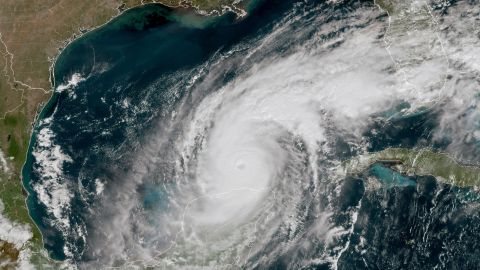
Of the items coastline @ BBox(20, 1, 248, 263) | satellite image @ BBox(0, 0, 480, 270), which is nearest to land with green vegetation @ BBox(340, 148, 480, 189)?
satellite image @ BBox(0, 0, 480, 270)

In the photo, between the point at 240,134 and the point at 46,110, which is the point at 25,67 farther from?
the point at 240,134

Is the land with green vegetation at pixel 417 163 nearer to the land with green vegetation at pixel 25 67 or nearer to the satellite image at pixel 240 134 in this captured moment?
the satellite image at pixel 240 134

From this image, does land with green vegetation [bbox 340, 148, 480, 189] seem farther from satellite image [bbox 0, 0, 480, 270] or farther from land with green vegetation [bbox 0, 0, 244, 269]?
land with green vegetation [bbox 0, 0, 244, 269]

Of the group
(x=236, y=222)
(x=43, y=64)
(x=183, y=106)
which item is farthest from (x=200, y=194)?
(x=43, y=64)

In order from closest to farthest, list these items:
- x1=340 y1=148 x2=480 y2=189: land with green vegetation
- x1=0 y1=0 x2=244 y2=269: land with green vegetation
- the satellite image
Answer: the satellite image → x1=340 y1=148 x2=480 y2=189: land with green vegetation → x1=0 y1=0 x2=244 y2=269: land with green vegetation

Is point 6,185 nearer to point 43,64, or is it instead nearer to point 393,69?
point 43,64

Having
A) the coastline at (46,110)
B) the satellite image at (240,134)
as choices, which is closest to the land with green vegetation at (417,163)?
the satellite image at (240,134)
